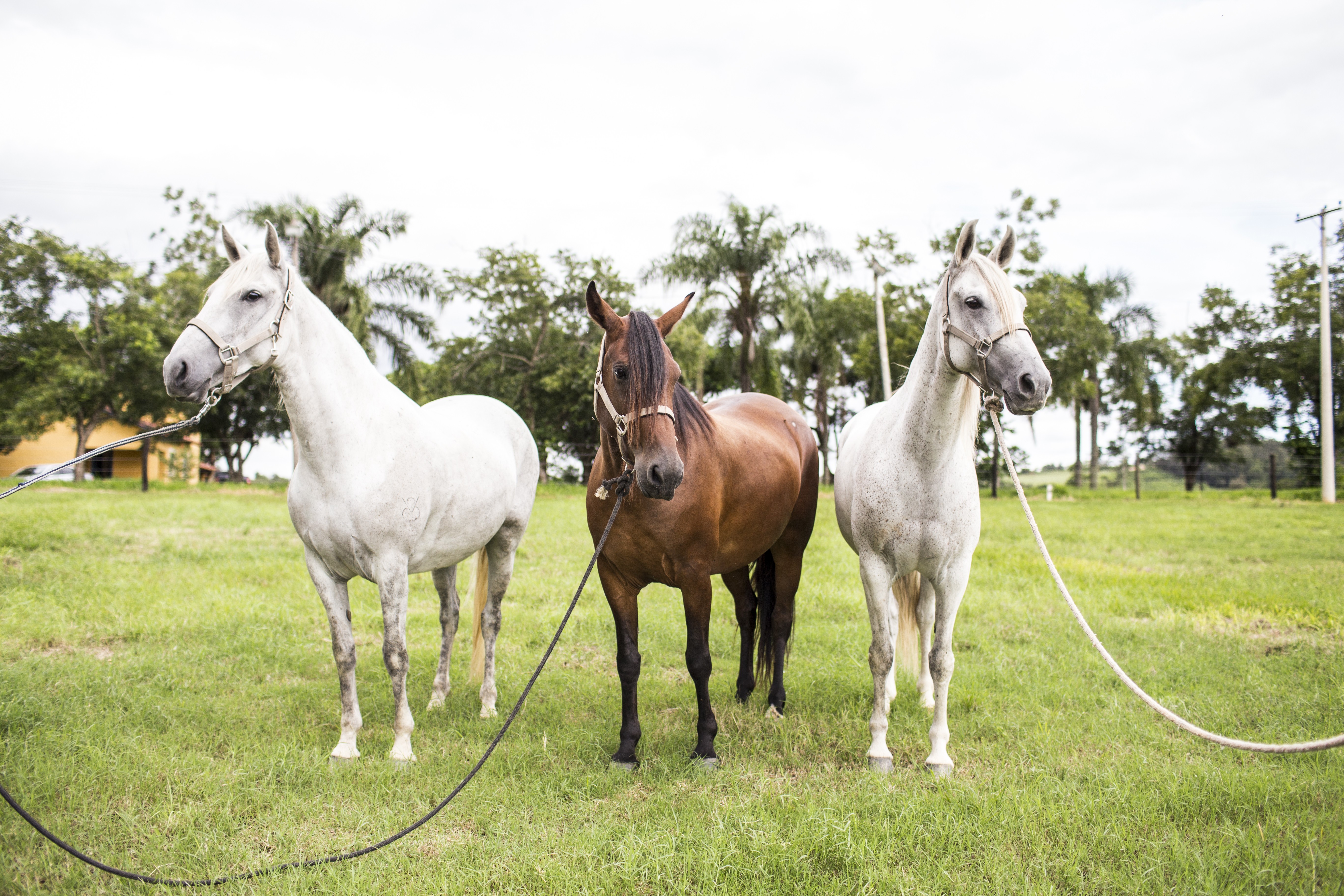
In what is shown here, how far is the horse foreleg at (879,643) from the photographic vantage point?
142 inches

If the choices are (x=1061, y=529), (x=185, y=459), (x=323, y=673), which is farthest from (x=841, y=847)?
(x=185, y=459)

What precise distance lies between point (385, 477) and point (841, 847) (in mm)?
2647

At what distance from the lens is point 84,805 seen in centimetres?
305

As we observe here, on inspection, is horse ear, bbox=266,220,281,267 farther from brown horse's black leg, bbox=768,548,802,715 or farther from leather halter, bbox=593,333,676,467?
brown horse's black leg, bbox=768,548,802,715

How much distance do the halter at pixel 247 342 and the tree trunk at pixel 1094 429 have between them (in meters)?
37.9

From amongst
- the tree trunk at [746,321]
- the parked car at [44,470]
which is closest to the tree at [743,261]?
the tree trunk at [746,321]

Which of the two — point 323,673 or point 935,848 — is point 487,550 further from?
point 935,848

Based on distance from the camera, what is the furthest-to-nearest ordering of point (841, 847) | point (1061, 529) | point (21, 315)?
point (21, 315)
point (1061, 529)
point (841, 847)

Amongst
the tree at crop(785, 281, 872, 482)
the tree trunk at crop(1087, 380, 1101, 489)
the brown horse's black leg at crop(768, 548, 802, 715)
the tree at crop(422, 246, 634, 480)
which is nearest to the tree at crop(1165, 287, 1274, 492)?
the tree trunk at crop(1087, 380, 1101, 489)

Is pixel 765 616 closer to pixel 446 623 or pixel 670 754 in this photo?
pixel 670 754

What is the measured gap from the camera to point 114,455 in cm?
3161

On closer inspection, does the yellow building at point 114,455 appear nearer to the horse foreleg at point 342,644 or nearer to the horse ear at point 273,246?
the horse foreleg at point 342,644

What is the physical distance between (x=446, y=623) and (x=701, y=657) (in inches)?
83.1

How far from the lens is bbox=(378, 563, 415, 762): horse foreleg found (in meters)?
3.67
